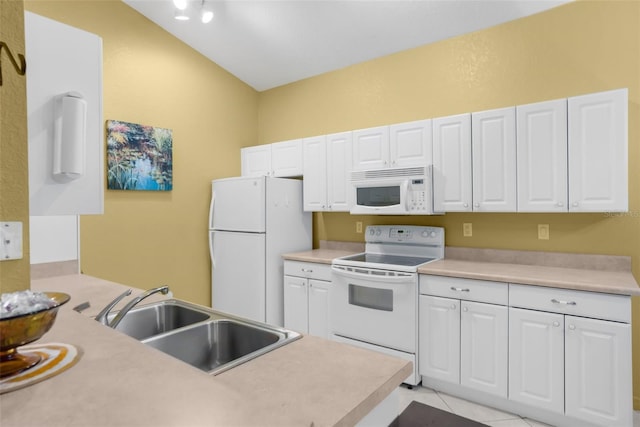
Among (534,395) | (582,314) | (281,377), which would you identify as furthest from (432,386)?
(281,377)

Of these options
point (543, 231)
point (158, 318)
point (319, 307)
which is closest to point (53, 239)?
point (158, 318)

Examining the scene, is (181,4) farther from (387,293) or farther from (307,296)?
(387,293)

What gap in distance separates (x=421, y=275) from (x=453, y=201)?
651mm

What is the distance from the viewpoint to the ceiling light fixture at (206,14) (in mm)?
3125

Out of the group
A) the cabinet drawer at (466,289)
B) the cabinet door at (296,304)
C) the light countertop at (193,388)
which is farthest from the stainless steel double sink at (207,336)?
the cabinet door at (296,304)

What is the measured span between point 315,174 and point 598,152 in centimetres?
226

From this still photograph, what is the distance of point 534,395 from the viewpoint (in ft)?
7.55

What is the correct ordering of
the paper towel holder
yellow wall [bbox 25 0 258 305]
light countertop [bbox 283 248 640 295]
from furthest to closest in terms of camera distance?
yellow wall [bbox 25 0 258 305] → light countertop [bbox 283 248 640 295] → the paper towel holder

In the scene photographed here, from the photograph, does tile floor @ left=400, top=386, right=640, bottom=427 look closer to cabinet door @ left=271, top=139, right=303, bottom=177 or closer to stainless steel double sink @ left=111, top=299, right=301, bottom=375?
stainless steel double sink @ left=111, top=299, right=301, bottom=375

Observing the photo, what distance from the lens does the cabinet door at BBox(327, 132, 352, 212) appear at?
3463 millimetres

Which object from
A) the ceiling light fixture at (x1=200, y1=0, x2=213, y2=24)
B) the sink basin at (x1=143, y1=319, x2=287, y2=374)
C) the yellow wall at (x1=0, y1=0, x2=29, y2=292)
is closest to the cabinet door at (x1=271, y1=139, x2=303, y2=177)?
the ceiling light fixture at (x1=200, y1=0, x2=213, y2=24)

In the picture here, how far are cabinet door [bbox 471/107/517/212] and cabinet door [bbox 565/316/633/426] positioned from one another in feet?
2.96

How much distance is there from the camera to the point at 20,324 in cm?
70

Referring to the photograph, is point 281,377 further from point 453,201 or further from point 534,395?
point 453,201
